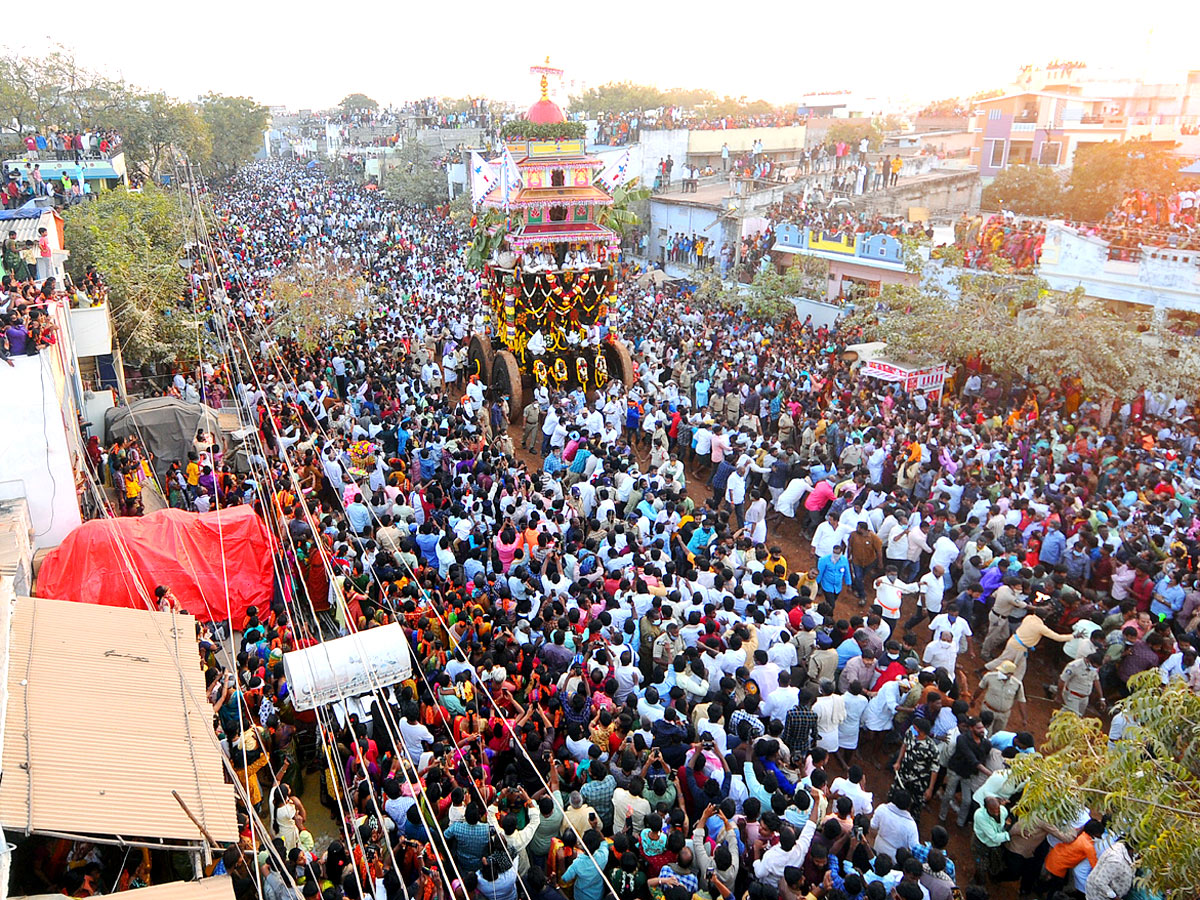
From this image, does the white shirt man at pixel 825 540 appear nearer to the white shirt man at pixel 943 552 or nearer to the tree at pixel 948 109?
the white shirt man at pixel 943 552

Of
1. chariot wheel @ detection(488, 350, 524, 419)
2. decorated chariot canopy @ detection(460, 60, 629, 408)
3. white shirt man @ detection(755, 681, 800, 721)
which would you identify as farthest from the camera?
chariot wheel @ detection(488, 350, 524, 419)

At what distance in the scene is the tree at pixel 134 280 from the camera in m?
15.3

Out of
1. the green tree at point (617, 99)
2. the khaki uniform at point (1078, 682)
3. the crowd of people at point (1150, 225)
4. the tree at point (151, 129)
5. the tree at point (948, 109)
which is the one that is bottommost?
the khaki uniform at point (1078, 682)

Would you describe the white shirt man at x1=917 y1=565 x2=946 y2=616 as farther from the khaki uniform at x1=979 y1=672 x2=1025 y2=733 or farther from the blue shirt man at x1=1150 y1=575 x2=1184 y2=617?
the blue shirt man at x1=1150 y1=575 x2=1184 y2=617

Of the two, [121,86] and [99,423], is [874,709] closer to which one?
[99,423]

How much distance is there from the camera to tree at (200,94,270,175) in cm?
5309

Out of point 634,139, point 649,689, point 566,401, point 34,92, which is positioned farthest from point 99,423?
point 34,92

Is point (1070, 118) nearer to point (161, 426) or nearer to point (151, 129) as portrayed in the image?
point (161, 426)

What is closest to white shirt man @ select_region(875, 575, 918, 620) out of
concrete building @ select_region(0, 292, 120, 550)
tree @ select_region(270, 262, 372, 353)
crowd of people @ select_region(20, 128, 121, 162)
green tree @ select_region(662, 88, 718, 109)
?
concrete building @ select_region(0, 292, 120, 550)

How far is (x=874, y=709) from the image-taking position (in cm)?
655

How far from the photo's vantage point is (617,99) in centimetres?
4825

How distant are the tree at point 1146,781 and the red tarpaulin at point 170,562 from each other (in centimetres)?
667

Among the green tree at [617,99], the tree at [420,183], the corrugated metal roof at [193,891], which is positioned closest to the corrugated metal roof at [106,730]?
the corrugated metal roof at [193,891]

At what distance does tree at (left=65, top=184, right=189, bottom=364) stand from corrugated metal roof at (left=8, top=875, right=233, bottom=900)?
12.7 meters
